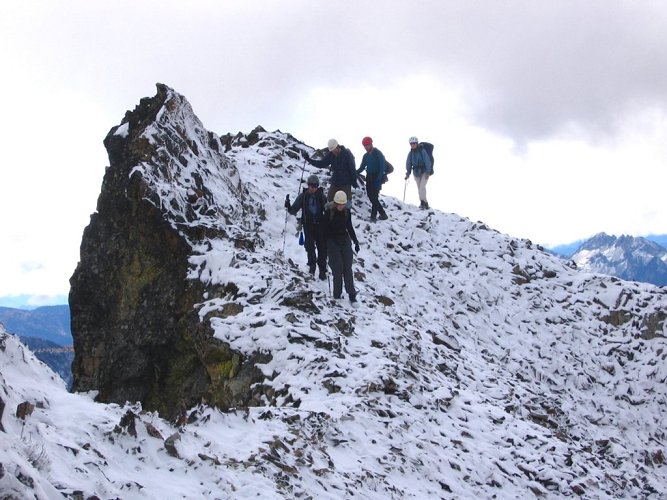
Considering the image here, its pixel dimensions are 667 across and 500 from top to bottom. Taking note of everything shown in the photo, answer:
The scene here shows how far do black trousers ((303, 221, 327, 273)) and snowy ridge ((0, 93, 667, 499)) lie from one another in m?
0.46

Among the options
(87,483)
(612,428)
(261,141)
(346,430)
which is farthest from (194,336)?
(261,141)

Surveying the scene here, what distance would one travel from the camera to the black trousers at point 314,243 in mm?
14312

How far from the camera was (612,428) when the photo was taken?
47.6 feet

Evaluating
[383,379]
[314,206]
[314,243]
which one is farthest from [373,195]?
[383,379]

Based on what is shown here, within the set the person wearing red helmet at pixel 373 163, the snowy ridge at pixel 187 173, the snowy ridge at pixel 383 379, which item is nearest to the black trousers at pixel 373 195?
the person wearing red helmet at pixel 373 163

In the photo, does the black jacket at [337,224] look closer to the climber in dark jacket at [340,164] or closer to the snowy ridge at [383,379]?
the snowy ridge at [383,379]

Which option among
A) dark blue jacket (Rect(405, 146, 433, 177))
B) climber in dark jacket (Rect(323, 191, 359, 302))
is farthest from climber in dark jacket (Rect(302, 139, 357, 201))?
dark blue jacket (Rect(405, 146, 433, 177))

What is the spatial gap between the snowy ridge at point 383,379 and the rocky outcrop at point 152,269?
0.69 ft

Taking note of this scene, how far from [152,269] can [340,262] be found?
475 centimetres

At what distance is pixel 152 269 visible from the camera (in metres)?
14.2

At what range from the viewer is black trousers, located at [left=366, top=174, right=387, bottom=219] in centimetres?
1977

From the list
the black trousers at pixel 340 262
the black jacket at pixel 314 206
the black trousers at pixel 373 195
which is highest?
the black trousers at pixel 373 195

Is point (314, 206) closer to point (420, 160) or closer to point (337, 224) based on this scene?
point (337, 224)

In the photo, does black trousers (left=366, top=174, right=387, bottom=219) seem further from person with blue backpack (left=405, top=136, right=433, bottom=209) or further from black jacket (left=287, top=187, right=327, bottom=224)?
black jacket (left=287, top=187, right=327, bottom=224)
